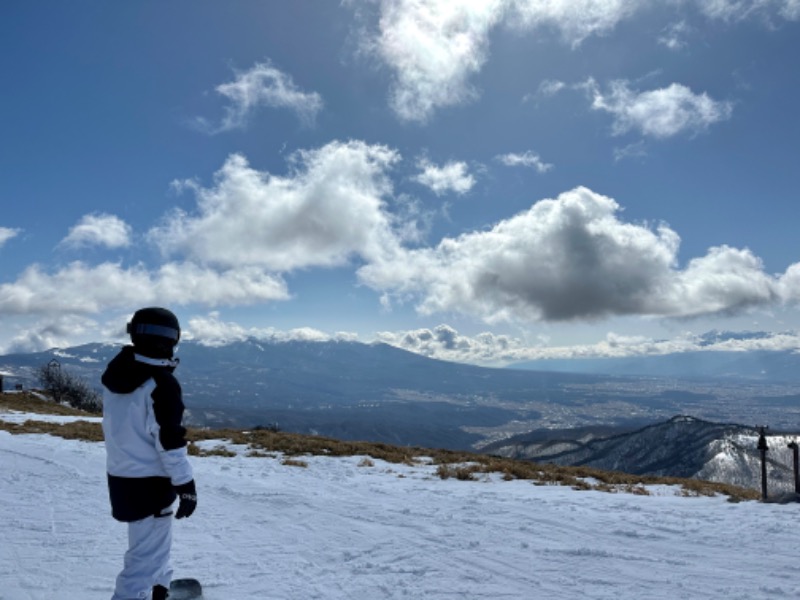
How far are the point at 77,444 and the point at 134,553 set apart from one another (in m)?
16.3

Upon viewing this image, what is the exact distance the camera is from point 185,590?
16.8 ft

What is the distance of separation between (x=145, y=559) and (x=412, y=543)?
383cm

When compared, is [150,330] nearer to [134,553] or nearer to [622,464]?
[134,553]

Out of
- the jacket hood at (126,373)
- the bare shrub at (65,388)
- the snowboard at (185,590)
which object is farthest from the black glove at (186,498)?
the bare shrub at (65,388)

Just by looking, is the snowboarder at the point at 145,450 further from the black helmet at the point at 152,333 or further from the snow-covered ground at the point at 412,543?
the snow-covered ground at the point at 412,543

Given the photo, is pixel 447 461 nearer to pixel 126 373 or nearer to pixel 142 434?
pixel 142 434

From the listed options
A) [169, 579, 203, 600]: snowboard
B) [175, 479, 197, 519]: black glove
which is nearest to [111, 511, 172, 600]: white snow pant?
[175, 479, 197, 519]: black glove

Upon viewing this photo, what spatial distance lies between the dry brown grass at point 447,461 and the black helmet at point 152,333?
11.0 meters

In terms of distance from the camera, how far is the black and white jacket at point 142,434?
435 cm

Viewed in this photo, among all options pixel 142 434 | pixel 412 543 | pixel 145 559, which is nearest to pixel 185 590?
pixel 145 559

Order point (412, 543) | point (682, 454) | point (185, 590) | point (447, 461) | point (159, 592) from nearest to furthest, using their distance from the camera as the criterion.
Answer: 1. point (159, 592)
2. point (185, 590)
3. point (412, 543)
4. point (447, 461)
5. point (682, 454)

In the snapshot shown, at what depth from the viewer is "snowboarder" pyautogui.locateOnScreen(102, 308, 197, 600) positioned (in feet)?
14.3

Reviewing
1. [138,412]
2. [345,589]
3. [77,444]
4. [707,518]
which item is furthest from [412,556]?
[77,444]

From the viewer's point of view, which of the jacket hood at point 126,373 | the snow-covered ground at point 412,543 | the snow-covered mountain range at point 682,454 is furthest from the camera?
the snow-covered mountain range at point 682,454
